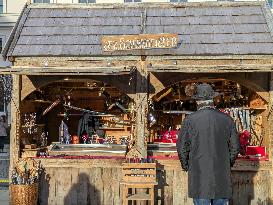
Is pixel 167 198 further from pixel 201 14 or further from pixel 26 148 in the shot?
pixel 201 14

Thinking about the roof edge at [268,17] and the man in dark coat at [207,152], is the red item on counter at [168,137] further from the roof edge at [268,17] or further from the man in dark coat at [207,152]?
the man in dark coat at [207,152]

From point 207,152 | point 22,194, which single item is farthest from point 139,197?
point 207,152

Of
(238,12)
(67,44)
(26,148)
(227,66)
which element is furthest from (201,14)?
(26,148)

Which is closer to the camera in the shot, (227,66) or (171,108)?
(227,66)

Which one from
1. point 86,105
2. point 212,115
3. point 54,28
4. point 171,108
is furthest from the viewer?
point 86,105

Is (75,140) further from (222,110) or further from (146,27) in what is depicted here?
(222,110)

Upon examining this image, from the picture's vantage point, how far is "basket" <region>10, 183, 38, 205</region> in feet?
30.7

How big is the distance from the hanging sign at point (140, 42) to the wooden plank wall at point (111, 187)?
2.38m

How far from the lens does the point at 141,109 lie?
32.7 ft

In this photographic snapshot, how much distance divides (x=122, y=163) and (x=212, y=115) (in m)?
3.55

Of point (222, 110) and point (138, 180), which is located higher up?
point (222, 110)

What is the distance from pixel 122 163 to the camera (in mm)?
9570

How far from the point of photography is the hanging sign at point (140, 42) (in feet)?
32.7

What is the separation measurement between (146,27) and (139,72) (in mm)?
1225
